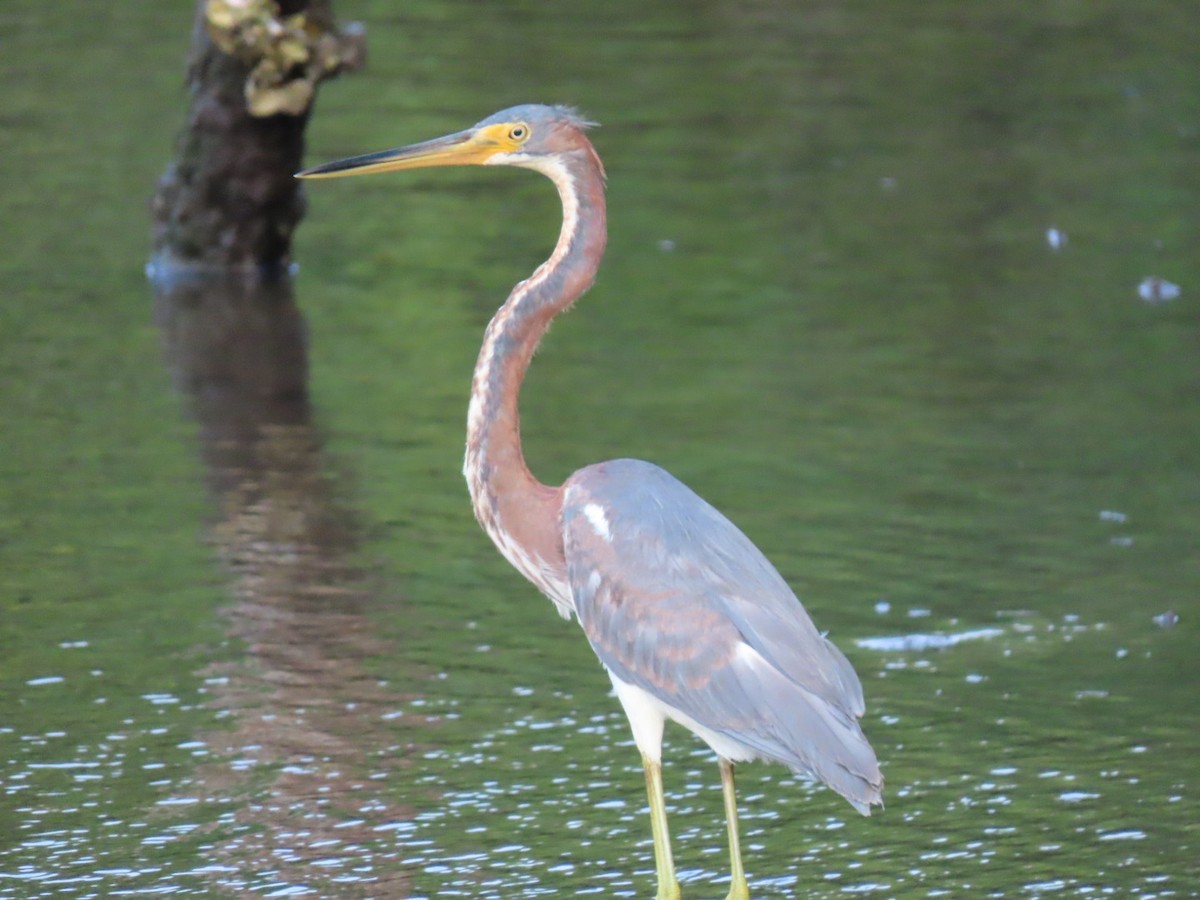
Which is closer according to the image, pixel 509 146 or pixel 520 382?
pixel 520 382

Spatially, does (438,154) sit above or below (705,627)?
above

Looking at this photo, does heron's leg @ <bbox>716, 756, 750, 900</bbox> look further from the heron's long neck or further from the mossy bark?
the mossy bark

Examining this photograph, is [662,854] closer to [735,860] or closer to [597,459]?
[735,860]

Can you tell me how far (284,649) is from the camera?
716 cm

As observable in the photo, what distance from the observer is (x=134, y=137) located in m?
14.9

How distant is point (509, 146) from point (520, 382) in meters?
0.63

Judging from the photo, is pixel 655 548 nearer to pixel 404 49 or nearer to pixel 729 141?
pixel 729 141

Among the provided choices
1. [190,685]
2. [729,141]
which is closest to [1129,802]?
[190,685]

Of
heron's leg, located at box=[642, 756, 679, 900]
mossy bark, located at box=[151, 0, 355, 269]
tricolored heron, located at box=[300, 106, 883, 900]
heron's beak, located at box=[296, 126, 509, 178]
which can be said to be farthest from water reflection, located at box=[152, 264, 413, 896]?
heron's beak, located at box=[296, 126, 509, 178]

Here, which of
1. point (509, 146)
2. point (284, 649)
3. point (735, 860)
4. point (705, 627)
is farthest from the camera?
point (284, 649)

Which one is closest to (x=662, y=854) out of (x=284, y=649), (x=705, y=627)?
(x=705, y=627)

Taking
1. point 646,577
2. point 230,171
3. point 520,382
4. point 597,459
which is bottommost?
point 597,459

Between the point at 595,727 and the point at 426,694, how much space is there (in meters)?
0.57

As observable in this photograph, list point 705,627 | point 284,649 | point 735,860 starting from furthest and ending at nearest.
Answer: point 284,649
point 705,627
point 735,860
